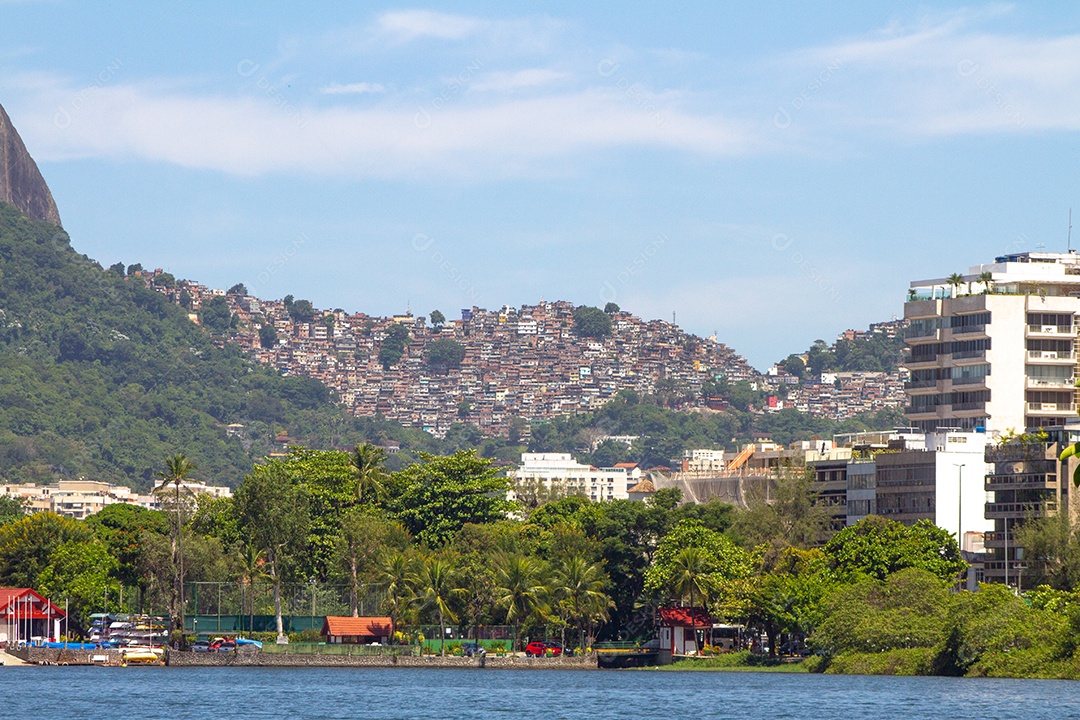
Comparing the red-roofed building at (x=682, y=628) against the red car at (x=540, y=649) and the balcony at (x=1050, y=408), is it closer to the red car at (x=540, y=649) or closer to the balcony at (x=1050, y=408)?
the red car at (x=540, y=649)

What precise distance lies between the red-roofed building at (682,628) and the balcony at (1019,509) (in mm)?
18161

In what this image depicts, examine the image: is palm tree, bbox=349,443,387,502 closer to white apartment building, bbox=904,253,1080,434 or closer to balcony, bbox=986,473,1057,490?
white apartment building, bbox=904,253,1080,434

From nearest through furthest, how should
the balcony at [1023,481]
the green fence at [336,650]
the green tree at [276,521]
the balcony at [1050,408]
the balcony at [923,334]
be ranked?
1. the balcony at [1023,481]
2. the green fence at [336,650]
3. the green tree at [276,521]
4. the balcony at [1050,408]
5. the balcony at [923,334]

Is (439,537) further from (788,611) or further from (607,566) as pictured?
(788,611)

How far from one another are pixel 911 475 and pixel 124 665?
51611 mm

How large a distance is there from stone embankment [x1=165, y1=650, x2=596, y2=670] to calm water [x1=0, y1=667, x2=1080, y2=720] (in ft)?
22.6

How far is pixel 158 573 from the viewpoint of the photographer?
5231 inches

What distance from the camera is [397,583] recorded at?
12825 cm

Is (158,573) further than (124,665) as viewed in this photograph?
Yes

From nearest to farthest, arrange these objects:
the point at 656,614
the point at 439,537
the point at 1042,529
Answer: the point at 1042,529 → the point at 656,614 → the point at 439,537

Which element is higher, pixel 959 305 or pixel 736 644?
pixel 959 305

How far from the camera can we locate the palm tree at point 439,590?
12650 centimetres

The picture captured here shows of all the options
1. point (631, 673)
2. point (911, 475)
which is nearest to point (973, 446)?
point (911, 475)

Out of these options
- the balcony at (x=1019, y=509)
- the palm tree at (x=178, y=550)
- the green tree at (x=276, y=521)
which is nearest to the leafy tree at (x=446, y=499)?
the green tree at (x=276, y=521)
